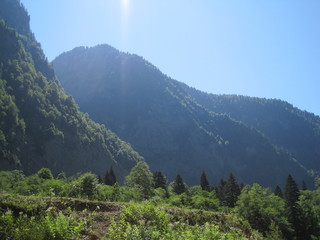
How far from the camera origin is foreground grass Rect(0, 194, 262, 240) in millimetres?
8641

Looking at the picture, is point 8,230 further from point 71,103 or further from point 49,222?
point 71,103

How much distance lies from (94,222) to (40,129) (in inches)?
4541

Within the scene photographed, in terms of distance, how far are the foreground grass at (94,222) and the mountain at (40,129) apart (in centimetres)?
8681

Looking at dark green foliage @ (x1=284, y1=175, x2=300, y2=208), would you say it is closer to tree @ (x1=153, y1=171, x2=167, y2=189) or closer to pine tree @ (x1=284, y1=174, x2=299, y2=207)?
pine tree @ (x1=284, y1=174, x2=299, y2=207)

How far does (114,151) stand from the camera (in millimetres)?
158375

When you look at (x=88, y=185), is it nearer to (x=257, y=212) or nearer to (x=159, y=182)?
(x=257, y=212)

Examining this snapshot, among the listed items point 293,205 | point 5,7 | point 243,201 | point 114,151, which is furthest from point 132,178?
point 5,7

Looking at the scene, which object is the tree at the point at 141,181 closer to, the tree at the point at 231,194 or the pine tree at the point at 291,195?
the tree at the point at 231,194

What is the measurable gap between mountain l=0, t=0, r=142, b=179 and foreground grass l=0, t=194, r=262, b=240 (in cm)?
8681

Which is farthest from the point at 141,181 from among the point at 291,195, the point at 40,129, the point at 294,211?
the point at 40,129

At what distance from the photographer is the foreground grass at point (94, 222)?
8.64 m

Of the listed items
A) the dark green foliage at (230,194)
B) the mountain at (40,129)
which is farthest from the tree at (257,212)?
the mountain at (40,129)

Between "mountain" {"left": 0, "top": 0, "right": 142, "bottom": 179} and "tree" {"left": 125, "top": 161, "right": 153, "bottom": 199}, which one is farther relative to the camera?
"mountain" {"left": 0, "top": 0, "right": 142, "bottom": 179}

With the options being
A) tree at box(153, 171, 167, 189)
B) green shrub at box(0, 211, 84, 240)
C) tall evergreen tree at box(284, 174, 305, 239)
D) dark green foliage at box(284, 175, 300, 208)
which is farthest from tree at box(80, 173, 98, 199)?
dark green foliage at box(284, 175, 300, 208)
